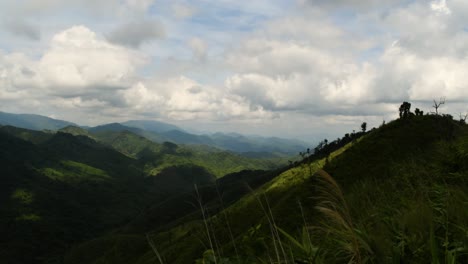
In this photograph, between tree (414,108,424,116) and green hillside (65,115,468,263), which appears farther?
tree (414,108,424,116)

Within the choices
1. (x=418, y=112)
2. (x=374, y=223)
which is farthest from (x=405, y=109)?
(x=374, y=223)

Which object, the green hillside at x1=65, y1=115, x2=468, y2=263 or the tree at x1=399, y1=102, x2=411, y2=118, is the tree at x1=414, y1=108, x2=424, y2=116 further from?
the green hillside at x1=65, y1=115, x2=468, y2=263

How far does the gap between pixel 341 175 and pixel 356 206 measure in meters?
72.7

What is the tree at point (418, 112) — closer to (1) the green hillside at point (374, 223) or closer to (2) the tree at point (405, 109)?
(2) the tree at point (405, 109)

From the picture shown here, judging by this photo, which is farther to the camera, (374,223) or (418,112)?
(418,112)

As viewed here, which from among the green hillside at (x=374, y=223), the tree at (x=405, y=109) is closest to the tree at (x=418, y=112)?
the tree at (x=405, y=109)

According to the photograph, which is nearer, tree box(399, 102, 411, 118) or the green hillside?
→ the green hillside

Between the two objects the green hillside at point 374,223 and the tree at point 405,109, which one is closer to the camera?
the green hillside at point 374,223

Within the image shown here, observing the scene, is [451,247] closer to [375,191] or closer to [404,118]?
[375,191]

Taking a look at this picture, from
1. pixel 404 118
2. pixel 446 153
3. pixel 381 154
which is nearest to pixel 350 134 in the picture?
pixel 404 118

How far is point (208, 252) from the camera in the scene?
5840mm

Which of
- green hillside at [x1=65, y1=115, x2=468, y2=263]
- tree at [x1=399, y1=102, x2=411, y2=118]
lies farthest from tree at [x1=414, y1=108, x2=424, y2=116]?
green hillside at [x1=65, y1=115, x2=468, y2=263]

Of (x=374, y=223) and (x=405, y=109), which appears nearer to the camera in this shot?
(x=374, y=223)

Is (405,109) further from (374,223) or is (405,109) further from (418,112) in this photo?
(374,223)
